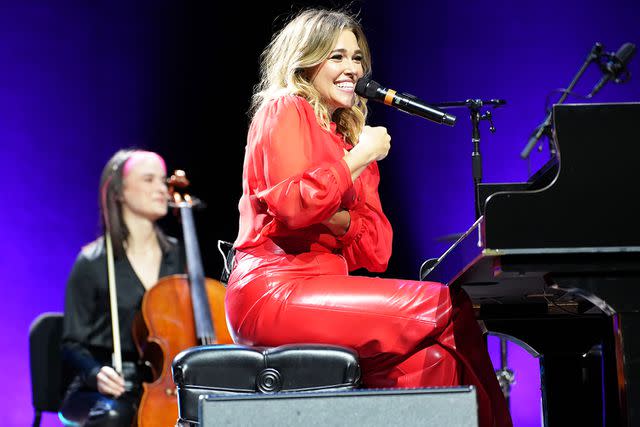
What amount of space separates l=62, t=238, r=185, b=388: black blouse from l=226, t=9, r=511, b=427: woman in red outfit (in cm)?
176

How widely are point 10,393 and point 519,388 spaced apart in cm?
268

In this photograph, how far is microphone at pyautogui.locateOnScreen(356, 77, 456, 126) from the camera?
88.4 inches

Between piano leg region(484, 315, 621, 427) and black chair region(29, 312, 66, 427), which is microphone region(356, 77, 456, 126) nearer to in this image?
piano leg region(484, 315, 621, 427)

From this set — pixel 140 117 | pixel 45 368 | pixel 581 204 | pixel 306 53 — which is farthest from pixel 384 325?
pixel 140 117

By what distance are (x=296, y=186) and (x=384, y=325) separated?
0.40 meters

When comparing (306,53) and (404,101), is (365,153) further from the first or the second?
(306,53)

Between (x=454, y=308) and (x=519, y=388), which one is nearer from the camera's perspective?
(x=454, y=308)

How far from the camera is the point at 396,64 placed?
4.63m

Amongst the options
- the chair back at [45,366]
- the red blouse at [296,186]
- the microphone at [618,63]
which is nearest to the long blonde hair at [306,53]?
the red blouse at [296,186]

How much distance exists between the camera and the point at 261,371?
2.06 metres

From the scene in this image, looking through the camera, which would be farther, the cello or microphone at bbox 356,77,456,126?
the cello

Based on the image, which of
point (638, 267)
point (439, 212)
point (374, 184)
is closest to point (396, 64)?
point (439, 212)

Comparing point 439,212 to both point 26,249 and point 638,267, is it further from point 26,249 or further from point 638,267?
point 638,267

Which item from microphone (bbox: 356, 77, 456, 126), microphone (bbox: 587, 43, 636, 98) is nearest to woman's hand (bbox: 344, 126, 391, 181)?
microphone (bbox: 356, 77, 456, 126)
